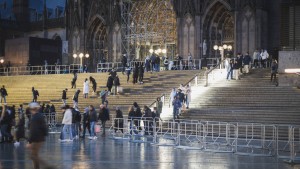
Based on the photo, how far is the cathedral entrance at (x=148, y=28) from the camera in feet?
149

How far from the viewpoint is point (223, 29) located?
44156mm

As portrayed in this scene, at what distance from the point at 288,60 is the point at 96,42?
87.0 feet

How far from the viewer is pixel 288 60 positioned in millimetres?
28141

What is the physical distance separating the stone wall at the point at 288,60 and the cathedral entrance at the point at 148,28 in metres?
17.2

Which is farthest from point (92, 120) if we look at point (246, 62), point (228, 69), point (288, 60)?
point (246, 62)

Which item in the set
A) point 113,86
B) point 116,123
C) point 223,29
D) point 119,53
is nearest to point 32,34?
point 119,53

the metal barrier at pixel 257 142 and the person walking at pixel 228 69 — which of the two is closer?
the metal barrier at pixel 257 142

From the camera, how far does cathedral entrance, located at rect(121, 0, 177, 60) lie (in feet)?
149

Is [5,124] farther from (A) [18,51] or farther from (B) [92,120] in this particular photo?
(A) [18,51]

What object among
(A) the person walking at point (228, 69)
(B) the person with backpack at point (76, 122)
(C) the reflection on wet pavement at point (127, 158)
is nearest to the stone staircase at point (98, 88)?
(A) the person walking at point (228, 69)

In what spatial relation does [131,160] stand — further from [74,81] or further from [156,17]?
[156,17]

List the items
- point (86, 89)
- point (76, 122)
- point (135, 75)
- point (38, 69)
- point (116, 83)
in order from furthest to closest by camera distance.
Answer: point (38, 69)
point (135, 75)
point (86, 89)
point (116, 83)
point (76, 122)

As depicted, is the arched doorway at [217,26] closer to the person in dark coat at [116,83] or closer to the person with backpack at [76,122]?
the person in dark coat at [116,83]

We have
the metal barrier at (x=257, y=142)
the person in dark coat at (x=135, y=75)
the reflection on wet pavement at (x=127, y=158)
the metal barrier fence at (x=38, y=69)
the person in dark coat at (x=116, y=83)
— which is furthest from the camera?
the metal barrier fence at (x=38, y=69)
